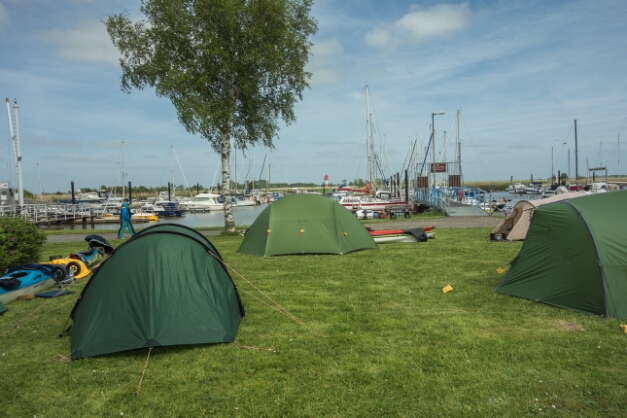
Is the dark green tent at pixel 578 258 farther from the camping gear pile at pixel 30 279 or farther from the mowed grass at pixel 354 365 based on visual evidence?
the camping gear pile at pixel 30 279

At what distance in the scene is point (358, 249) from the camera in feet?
47.0

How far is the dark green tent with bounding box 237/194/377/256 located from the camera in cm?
1366

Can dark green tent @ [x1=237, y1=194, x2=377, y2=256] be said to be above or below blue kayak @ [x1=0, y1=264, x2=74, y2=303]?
above

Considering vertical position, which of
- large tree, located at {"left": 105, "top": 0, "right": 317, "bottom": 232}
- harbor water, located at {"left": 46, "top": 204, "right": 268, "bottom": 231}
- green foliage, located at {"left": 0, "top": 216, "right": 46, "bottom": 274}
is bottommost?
harbor water, located at {"left": 46, "top": 204, "right": 268, "bottom": 231}

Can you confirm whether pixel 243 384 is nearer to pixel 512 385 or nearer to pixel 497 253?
pixel 512 385

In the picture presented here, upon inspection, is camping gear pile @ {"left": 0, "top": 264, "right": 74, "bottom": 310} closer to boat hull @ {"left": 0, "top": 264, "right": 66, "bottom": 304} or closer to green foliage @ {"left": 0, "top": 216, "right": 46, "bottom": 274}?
boat hull @ {"left": 0, "top": 264, "right": 66, "bottom": 304}

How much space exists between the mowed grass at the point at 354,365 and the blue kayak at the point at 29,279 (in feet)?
1.68

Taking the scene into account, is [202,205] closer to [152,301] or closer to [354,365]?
[152,301]

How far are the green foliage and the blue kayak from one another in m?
1.46

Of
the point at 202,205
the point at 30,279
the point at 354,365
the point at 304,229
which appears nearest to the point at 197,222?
the point at 202,205

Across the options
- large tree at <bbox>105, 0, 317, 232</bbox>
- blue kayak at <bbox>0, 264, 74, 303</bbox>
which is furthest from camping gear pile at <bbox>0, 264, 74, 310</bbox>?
large tree at <bbox>105, 0, 317, 232</bbox>

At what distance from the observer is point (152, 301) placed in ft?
20.5

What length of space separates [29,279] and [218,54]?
1072 centimetres

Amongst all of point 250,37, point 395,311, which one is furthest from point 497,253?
point 250,37
